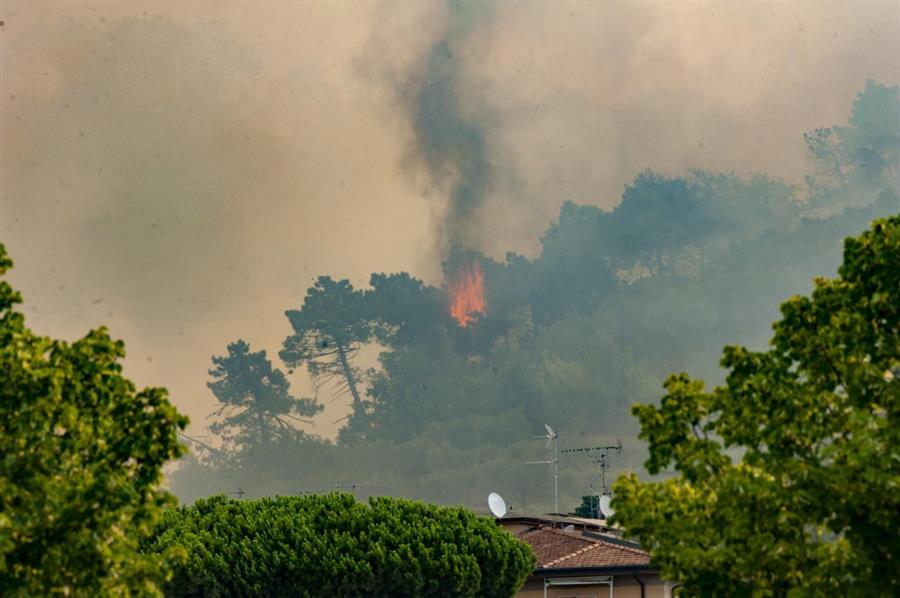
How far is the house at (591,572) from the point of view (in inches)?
2381

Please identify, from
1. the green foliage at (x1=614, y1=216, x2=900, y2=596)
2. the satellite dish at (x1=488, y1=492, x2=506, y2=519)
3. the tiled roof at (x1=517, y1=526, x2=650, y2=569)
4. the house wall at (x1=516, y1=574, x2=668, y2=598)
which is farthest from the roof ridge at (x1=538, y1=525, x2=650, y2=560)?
the green foliage at (x1=614, y1=216, x2=900, y2=596)

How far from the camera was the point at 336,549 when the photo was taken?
181ft

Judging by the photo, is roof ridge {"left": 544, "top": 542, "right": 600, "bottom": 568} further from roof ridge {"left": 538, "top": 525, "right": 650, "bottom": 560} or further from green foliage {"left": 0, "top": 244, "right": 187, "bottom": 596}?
→ green foliage {"left": 0, "top": 244, "right": 187, "bottom": 596}

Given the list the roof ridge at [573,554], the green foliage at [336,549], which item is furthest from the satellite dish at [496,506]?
the green foliage at [336,549]

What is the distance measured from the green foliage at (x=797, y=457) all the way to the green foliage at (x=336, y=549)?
32111mm

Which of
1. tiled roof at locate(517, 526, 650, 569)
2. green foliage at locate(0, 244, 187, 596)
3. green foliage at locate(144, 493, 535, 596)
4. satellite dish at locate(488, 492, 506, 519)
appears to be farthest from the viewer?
satellite dish at locate(488, 492, 506, 519)

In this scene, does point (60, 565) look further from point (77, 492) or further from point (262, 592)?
point (262, 592)

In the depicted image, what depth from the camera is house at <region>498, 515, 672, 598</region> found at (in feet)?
198

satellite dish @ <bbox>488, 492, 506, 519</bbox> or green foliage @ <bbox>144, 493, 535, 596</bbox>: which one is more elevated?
satellite dish @ <bbox>488, 492, 506, 519</bbox>

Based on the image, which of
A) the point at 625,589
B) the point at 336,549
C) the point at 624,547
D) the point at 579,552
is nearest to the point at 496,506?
the point at 579,552

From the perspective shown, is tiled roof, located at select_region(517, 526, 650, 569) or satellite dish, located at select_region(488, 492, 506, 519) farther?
satellite dish, located at select_region(488, 492, 506, 519)

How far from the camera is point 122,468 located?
22312 mm

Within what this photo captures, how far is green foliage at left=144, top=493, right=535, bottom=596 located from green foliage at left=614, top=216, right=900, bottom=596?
32111 millimetres

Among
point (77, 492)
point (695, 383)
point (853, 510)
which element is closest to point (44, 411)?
point (77, 492)
